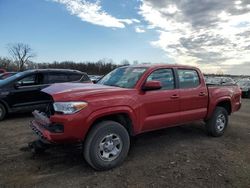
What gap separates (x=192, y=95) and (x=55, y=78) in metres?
5.75

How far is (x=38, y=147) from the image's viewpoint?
194 inches

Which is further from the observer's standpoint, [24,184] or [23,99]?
[23,99]

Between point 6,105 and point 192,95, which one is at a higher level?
point 192,95

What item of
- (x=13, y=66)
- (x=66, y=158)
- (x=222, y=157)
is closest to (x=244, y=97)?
(x=222, y=157)

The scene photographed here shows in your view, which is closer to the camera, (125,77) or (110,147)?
(110,147)

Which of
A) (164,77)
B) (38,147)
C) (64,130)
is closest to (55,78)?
(38,147)

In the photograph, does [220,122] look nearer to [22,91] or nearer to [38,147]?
[38,147]

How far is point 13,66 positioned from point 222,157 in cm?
8875

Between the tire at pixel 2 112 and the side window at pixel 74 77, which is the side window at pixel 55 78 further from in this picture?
the tire at pixel 2 112

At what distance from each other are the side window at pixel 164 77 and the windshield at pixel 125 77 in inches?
9.8

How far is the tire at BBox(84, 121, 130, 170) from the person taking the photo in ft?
14.3

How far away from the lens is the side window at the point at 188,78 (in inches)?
237

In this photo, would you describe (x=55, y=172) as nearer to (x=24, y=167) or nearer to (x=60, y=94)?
(x=24, y=167)

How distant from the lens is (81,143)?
14.4ft
